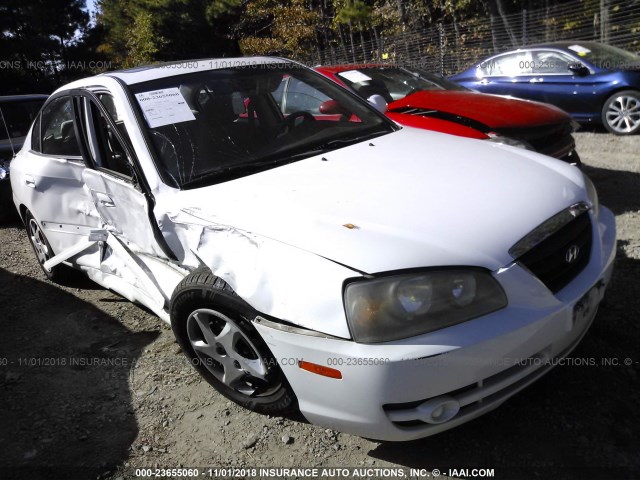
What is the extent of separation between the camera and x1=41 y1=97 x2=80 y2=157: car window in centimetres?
372

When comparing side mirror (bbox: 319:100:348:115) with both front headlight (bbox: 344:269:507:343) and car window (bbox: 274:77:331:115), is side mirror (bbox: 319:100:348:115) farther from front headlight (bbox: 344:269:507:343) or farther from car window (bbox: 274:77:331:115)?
front headlight (bbox: 344:269:507:343)

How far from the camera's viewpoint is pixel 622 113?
26.3 feet

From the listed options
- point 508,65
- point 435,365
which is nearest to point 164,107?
point 435,365

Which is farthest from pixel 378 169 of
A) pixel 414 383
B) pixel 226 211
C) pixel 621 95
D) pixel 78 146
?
pixel 621 95

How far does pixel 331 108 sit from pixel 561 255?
182 centimetres

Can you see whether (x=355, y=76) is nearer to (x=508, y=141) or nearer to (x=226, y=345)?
(x=508, y=141)

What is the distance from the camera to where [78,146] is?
3561mm

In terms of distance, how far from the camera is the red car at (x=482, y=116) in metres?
4.77

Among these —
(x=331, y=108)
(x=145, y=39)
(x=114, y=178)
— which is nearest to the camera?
(x=114, y=178)

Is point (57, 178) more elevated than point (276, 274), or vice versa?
point (57, 178)

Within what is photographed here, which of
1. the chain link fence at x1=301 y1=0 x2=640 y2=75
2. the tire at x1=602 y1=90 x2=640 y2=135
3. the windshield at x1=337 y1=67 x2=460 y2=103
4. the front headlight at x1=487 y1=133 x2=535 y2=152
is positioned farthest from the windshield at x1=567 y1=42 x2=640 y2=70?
the front headlight at x1=487 y1=133 x2=535 y2=152

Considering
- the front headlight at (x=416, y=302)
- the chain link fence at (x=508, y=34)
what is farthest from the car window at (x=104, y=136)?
the chain link fence at (x=508, y=34)

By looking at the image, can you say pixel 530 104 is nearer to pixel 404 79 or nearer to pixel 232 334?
pixel 404 79

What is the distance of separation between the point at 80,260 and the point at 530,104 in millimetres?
4182
